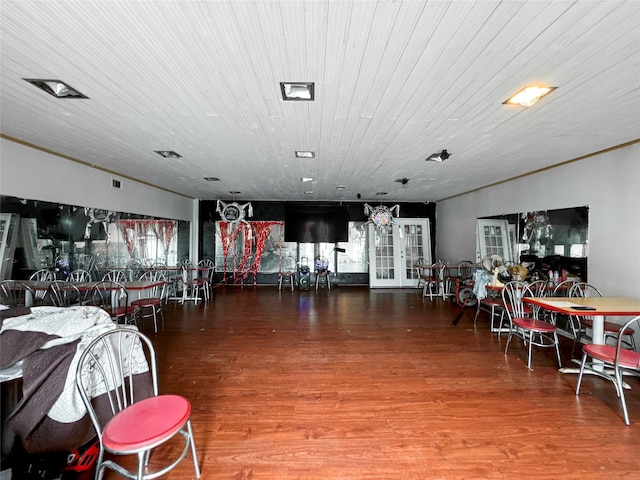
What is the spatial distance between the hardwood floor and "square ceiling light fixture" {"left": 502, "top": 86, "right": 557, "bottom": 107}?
98.9 inches

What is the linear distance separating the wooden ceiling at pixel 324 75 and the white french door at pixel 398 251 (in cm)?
438

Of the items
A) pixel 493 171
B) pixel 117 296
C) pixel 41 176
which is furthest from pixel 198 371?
pixel 493 171

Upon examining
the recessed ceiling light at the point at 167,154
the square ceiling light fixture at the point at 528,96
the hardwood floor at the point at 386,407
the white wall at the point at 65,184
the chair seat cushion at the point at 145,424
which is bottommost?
the hardwood floor at the point at 386,407

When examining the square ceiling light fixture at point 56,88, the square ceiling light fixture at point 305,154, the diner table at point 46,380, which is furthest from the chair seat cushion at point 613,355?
the square ceiling light fixture at point 56,88

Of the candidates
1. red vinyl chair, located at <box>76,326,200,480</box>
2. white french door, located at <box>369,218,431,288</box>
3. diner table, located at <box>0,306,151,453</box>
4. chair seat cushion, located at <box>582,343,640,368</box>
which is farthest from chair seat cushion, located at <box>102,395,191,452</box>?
white french door, located at <box>369,218,431,288</box>

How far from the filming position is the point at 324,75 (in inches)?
73.9

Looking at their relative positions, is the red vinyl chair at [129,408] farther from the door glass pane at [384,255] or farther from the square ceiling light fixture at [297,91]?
the door glass pane at [384,255]

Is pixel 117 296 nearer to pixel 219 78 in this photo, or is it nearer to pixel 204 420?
pixel 204 420

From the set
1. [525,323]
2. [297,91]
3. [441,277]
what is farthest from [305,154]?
[441,277]

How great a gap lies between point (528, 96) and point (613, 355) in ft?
7.18

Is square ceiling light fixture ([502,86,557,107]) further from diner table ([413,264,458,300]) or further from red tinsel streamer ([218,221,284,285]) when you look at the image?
red tinsel streamer ([218,221,284,285])

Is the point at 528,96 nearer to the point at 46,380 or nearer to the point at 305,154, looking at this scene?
the point at 305,154

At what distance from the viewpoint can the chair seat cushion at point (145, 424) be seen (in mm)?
1239

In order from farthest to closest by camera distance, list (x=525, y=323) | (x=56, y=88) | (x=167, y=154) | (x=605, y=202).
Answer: (x=167, y=154)
(x=605, y=202)
(x=525, y=323)
(x=56, y=88)
